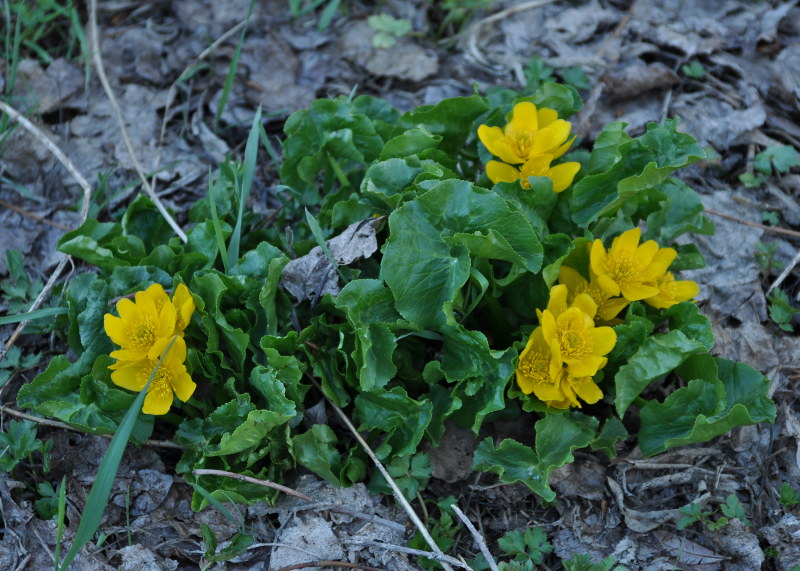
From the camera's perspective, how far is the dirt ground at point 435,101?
2.45m

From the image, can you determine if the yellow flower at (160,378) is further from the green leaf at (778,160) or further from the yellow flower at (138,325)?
the green leaf at (778,160)

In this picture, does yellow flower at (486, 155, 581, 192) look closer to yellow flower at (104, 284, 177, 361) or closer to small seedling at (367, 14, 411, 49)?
yellow flower at (104, 284, 177, 361)

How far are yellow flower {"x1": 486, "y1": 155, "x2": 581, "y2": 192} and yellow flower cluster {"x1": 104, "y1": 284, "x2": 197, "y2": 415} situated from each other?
1105mm

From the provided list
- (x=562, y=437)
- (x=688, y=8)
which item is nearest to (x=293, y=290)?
(x=562, y=437)

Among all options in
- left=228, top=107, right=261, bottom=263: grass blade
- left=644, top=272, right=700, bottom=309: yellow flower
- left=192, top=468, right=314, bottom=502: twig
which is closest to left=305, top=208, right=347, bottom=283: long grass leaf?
left=228, top=107, right=261, bottom=263: grass blade

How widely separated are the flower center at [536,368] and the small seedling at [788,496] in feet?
2.83

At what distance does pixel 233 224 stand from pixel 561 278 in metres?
1.30

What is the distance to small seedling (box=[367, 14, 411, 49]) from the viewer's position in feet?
13.3

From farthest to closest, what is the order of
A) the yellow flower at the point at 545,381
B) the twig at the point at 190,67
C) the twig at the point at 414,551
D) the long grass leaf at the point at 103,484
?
the twig at the point at 190,67
the yellow flower at the point at 545,381
the twig at the point at 414,551
the long grass leaf at the point at 103,484

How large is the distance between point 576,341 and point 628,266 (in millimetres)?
322

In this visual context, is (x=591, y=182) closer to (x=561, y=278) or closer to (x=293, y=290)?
(x=561, y=278)

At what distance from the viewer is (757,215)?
327 cm

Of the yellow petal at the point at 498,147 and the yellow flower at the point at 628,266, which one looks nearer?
the yellow flower at the point at 628,266

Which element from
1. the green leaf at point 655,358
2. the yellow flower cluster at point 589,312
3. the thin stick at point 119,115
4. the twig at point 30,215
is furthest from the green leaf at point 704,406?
the twig at point 30,215
